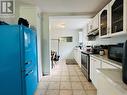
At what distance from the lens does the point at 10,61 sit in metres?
2.37

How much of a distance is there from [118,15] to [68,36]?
745 cm

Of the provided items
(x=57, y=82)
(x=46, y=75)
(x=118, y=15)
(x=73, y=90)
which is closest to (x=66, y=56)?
(x=46, y=75)

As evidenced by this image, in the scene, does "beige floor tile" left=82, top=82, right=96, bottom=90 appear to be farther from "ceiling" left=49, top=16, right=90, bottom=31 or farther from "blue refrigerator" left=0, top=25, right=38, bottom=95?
"ceiling" left=49, top=16, right=90, bottom=31

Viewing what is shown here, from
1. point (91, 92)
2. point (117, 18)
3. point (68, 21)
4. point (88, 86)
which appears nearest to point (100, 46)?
point (88, 86)

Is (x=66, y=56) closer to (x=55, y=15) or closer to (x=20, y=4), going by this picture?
(x=55, y=15)

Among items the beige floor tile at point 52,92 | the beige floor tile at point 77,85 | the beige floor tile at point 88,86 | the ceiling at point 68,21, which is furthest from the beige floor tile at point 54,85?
the ceiling at point 68,21

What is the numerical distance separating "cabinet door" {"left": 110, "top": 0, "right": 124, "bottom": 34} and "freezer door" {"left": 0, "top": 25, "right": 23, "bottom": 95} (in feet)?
6.21

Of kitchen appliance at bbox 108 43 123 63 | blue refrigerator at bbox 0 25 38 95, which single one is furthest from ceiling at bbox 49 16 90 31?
blue refrigerator at bbox 0 25 38 95

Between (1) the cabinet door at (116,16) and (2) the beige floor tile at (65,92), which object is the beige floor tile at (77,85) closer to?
(2) the beige floor tile at (65,92)

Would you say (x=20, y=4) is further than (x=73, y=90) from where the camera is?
Yes

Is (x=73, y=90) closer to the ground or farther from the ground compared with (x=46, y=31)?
closer to the ground

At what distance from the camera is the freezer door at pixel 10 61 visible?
2.34 meters

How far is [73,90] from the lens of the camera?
3.47 metres

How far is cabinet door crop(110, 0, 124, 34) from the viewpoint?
2.41m
